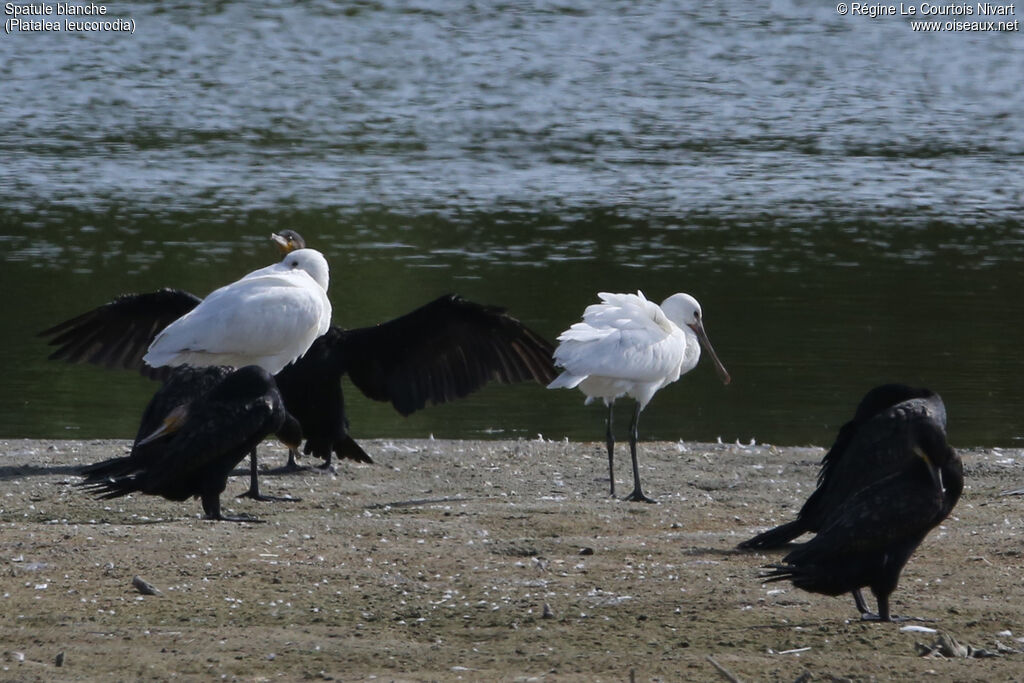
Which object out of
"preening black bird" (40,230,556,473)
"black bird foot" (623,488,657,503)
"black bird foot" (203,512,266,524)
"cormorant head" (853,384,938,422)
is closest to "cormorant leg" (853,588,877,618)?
"cormorant head" (853,384,938,422)

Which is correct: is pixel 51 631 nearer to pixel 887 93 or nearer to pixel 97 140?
pixel 97 140

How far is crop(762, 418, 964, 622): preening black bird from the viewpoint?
6.56 m

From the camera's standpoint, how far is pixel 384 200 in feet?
77.2

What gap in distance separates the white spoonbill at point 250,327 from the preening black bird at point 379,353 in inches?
18.2

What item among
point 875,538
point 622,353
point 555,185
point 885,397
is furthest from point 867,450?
point 555,185

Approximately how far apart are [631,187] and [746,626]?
18614 mm

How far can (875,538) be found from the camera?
6.56 meters

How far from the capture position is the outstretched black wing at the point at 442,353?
35.7 ft

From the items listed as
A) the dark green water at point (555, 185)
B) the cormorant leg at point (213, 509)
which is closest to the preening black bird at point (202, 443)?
the cormorant leg at point (213, 509)

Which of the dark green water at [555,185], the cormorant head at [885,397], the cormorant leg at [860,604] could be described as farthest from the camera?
the dark green water at [555,185]

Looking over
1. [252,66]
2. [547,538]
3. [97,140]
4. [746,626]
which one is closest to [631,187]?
[97,140]

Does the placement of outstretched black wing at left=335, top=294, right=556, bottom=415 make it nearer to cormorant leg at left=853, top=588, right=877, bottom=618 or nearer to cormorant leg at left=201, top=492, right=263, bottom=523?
cormorant leg at left=201, top=492, right=263, bottom=523

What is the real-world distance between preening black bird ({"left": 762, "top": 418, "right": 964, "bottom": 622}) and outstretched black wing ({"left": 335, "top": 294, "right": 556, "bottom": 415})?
170 inches

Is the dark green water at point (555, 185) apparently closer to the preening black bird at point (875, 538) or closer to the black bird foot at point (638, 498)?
the black bird foot at point (638, 498)
